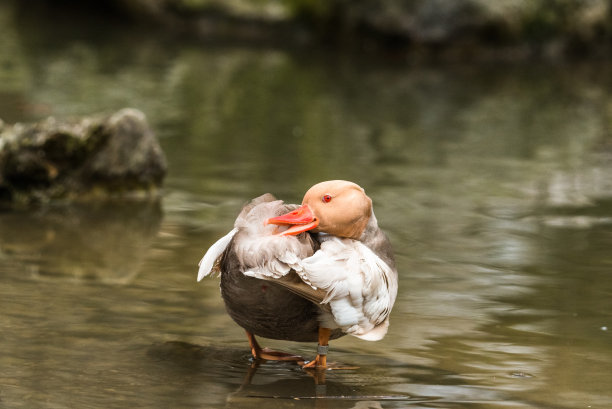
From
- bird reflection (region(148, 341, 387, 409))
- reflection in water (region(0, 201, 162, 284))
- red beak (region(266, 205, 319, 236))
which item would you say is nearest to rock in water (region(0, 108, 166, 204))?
reflection in water (region(0, 201, 162, 284))

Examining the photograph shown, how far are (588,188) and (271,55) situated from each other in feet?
28.4

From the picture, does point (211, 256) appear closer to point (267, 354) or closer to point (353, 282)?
point (353, 282)

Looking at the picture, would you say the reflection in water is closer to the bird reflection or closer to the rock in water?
the rock in water

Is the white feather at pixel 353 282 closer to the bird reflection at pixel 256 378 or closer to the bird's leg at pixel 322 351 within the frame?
the bird's leg at pixel 322 351

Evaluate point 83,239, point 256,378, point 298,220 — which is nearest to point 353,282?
point 298,220

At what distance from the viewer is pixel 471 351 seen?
4254 millimetres

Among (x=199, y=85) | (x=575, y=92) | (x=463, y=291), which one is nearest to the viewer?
(x=463, y=291)

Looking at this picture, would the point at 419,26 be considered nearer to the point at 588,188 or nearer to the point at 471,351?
the point at 588,188

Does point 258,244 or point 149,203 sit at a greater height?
point 258,244

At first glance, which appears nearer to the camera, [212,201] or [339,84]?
[212,201]

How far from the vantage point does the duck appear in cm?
340

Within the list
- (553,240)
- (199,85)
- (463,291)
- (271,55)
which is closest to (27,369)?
(463,291)

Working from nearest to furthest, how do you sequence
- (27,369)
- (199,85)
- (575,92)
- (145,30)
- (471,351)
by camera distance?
1. (27,369)
2. (471,351)
3. (199,85)
4. (575,92)
5. (145,30)

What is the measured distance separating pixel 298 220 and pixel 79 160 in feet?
11.7
